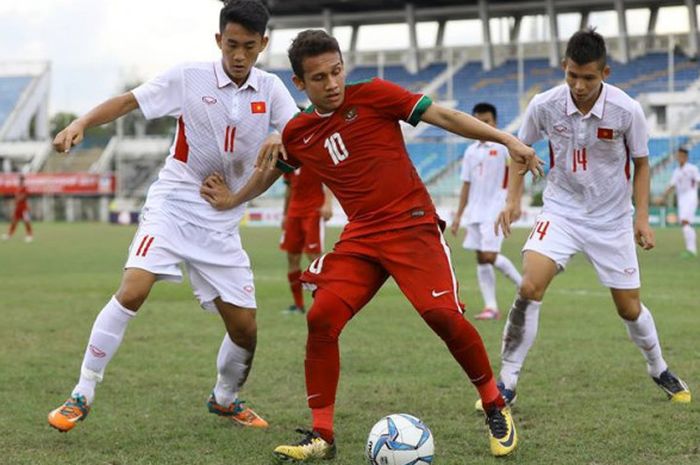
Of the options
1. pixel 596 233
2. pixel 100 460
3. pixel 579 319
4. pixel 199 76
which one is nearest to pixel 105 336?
pixel 100 460

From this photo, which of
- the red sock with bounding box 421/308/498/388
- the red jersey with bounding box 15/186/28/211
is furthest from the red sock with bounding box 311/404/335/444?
the red jersey with bounding box 15/186/28/211

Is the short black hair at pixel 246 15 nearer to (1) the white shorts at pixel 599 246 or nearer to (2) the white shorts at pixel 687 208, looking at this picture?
(1) the white shorts at pixel 599 246

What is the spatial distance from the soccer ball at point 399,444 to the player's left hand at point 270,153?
4.76 feet

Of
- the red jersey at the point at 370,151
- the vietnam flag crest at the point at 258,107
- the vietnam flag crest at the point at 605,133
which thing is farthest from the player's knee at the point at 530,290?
the vietnam flag crest at the point at 258,107

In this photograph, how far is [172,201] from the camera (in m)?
5.71

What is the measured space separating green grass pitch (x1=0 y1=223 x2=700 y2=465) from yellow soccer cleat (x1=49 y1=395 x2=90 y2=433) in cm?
14

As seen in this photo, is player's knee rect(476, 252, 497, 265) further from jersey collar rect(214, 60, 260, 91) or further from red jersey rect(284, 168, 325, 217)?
jersey collar rect(214, 60, 260, 91)

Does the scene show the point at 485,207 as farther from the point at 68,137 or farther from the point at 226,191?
the point at 68,137

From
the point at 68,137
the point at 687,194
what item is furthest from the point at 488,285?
the point at 687,194

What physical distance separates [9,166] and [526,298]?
186 feet

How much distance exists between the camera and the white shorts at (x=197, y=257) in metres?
5.52

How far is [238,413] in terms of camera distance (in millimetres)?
6039

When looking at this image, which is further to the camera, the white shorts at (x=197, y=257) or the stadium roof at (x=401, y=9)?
the stadium roof at (x=401, y=9)

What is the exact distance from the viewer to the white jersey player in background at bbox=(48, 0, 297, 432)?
5461mm
